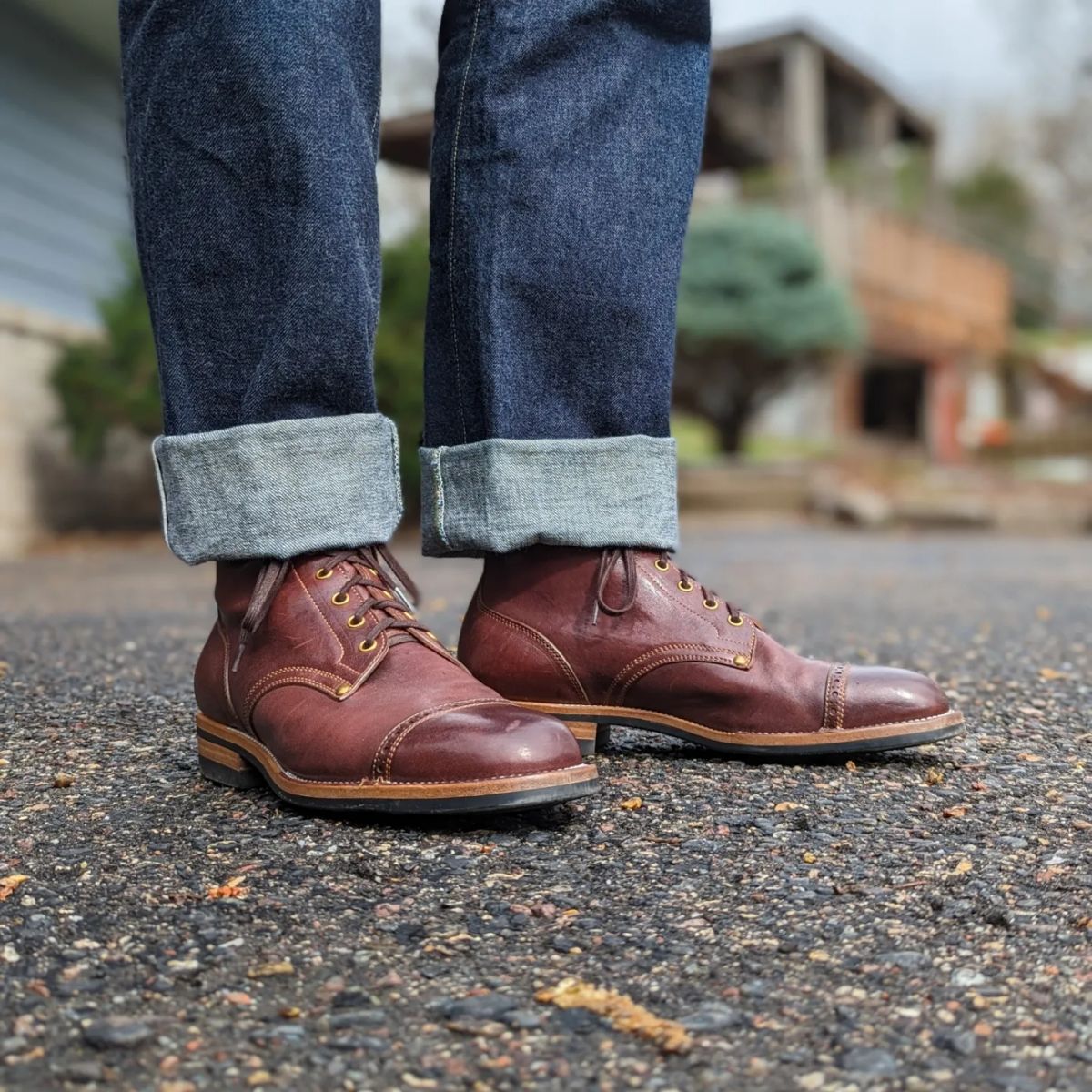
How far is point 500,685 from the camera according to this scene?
1280 millimetres

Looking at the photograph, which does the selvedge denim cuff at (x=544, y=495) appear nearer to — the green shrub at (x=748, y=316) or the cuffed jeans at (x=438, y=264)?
the cuffed jeans at (x=438, y=264)

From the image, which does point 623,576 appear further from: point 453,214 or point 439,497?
point 453,214

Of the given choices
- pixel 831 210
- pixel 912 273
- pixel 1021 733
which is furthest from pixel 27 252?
pixel 912 273

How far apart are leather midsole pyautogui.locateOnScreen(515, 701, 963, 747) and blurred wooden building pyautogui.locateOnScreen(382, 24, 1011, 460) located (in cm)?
771

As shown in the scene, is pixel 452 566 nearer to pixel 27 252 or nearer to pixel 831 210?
pixel 27 252

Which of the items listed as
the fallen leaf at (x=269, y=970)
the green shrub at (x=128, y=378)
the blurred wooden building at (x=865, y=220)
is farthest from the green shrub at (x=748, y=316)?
the fallen leaf at (x=269, y=970)

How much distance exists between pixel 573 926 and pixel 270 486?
489 mm

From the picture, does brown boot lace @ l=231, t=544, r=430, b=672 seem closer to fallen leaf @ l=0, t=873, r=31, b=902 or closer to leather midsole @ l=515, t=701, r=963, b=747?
leather midsole @ l=515, t=701, r=963, b=747

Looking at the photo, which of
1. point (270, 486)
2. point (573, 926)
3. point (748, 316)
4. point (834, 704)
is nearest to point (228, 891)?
point (573, 926)

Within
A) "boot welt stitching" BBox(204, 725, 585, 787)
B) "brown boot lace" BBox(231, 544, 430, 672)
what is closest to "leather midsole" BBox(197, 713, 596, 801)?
"boot welt stitching" BBox(204, 725, 585, 787)

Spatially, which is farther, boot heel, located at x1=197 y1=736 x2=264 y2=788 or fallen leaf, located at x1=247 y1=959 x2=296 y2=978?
boot heel, located at x1=197 y1=736 x2=264 y2=788

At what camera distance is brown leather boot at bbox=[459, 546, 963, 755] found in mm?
1237

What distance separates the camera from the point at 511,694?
1278mm

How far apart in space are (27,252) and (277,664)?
17.9ft
